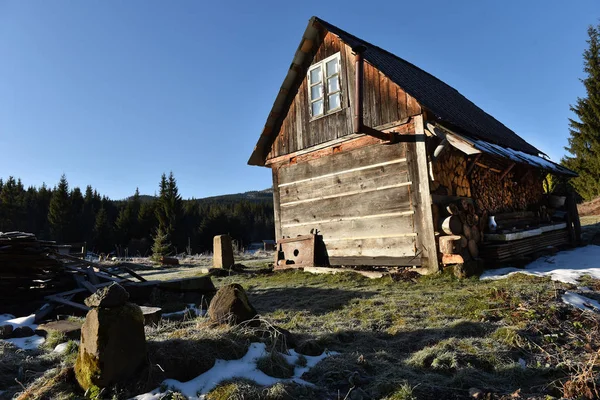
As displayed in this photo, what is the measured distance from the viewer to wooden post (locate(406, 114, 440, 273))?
8.09 meters

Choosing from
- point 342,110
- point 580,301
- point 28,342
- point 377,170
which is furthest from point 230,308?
point 342,110

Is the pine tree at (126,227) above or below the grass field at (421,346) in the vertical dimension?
above

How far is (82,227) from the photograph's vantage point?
169ft

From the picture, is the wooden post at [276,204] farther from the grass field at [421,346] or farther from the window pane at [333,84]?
the grass field at [421,346]

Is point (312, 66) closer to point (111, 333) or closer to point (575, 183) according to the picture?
point (111, 333)

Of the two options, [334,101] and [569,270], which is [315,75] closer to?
[334,101]

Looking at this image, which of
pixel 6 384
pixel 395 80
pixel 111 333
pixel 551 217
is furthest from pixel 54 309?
pixel 551 217

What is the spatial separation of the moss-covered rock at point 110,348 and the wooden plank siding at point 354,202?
22.3 feet

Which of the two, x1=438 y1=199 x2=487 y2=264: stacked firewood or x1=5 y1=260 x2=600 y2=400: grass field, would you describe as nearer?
x1=5 y1=260 x2=600 y2=400: grass field

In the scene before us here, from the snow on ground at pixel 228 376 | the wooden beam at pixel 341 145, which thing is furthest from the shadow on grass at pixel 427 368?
the wooden beam at pixel 341 145

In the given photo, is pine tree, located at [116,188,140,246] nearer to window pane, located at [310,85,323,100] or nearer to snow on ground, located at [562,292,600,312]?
window pane, located at [310,85,323,100]

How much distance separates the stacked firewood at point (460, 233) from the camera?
25.1ft

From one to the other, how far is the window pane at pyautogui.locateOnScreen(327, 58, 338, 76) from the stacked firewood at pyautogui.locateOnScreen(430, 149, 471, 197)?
407 centimetres

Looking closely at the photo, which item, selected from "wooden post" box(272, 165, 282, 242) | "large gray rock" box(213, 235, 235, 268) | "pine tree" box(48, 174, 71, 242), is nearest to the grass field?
"wooden post" box(272, 165, 282, 242)
